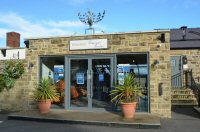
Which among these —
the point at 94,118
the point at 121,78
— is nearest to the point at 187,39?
the point at 121,78

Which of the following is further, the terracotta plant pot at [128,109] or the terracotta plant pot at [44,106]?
the terracotta plant pot at [44,106]

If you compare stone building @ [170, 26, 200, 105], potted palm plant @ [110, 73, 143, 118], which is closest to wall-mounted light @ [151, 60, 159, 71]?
potted palm plant @ [110, 73, 143, 118]

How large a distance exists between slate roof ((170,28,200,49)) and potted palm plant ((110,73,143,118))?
29.1 ft

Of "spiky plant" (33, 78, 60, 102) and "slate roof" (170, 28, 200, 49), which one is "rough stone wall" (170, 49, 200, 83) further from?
"spiky plant" (33, 78, 60, 102)

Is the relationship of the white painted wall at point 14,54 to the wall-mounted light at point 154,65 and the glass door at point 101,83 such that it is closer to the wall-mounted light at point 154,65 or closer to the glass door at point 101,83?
the glass door at point 101,83

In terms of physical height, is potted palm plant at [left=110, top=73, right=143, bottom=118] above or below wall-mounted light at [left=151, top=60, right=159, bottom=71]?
below

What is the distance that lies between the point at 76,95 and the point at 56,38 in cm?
264

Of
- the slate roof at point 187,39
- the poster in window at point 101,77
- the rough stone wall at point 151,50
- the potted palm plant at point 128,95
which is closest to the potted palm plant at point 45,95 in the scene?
the rough stone wall at point 151,50

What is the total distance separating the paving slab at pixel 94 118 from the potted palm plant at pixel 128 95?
32 cm

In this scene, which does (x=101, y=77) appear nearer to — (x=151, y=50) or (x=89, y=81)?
(x=89, y=81)

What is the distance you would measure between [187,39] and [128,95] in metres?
11.0

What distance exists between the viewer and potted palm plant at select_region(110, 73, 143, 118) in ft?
39.9

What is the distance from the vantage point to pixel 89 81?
14.1 metres

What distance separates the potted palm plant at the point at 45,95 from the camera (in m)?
13.5
